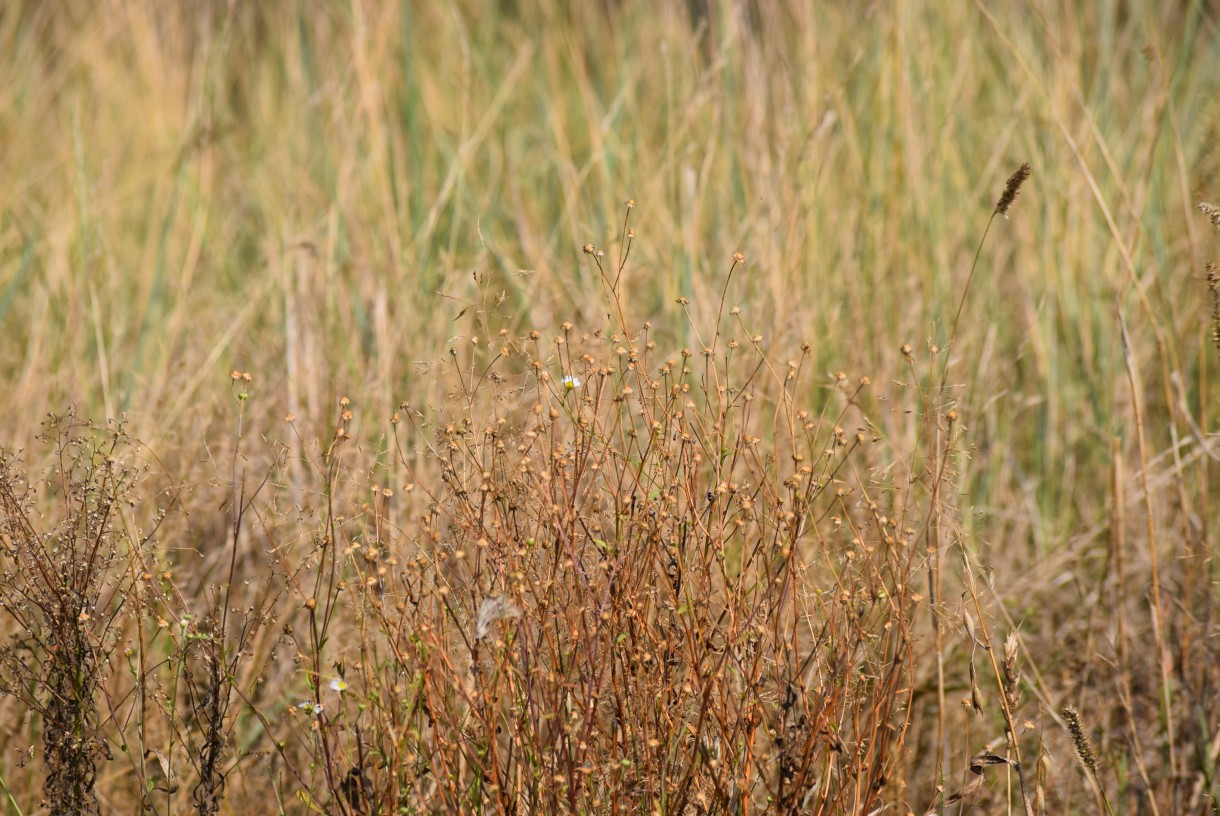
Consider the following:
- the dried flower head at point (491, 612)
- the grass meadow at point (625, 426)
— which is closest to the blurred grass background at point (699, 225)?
the grass meadow at point (625, 426)

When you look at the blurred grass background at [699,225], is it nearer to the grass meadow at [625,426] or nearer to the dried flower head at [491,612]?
the grass meadow at [625,426]

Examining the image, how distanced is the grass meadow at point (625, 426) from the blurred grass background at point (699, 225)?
20 millimetres

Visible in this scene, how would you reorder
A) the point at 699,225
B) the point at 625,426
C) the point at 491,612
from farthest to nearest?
1. the point at 699,225
2. the point at 625,426
3. the point at 491,612

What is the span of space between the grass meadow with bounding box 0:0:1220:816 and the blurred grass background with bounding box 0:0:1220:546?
0.07 feet

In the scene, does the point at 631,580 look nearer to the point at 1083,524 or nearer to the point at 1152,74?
the point at 1083,524

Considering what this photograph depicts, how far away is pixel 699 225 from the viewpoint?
9.68 ft

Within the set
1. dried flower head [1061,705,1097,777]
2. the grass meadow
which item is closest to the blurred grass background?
the grass meadow

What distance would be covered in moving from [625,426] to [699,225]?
787 millimetres

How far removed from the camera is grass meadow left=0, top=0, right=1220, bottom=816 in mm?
1371

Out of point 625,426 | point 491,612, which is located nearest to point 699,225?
point 625,426

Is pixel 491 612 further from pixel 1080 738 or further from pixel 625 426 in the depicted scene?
pixel 625 426

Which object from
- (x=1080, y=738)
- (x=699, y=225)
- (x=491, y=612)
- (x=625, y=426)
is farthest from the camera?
(x=699, y=225)

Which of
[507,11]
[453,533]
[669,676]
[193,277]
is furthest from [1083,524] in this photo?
[507,11]

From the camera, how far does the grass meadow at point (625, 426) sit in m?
1.37
